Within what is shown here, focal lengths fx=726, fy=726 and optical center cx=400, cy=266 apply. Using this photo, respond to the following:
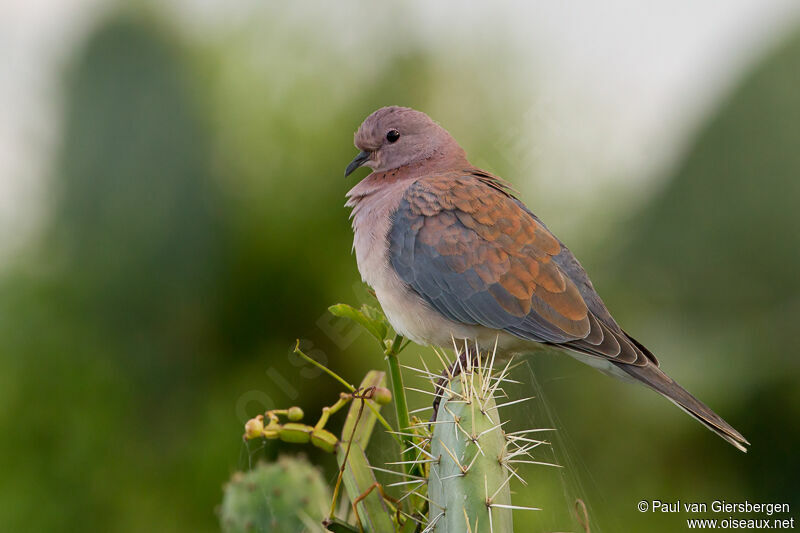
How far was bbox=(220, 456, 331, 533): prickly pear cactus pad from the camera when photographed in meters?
1.01

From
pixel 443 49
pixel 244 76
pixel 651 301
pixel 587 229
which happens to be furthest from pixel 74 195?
pixel 651 301

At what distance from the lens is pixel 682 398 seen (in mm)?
1051

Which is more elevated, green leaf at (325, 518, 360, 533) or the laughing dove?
the laughing dove

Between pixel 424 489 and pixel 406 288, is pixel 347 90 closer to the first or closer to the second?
pixel 406 288

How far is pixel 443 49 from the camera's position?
3229mm

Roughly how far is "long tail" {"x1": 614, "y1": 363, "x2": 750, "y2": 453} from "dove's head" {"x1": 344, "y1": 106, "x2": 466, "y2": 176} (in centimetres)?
61

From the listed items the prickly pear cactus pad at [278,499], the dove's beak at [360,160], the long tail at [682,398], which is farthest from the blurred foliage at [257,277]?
the prickly pear cactus pad at [278,499]

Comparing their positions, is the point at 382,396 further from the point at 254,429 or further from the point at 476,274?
the point at 476,274

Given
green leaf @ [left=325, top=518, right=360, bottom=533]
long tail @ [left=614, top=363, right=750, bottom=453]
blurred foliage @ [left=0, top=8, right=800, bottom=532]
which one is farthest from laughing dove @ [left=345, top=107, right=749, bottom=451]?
blurred foliage @ [left=0, top=8, right=800, bottom=532]

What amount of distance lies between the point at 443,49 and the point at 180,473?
207 cm

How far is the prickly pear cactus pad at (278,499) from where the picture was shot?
101cm

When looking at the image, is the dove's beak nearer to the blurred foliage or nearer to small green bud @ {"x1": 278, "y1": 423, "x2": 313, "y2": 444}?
small green bud @ {"x1": 278, "y1": 423, "x2": 313, "y2": 444}

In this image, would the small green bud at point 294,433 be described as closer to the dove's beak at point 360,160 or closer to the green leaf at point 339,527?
the green leaf at point 339,527

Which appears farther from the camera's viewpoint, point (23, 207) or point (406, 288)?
point (23, 207)
